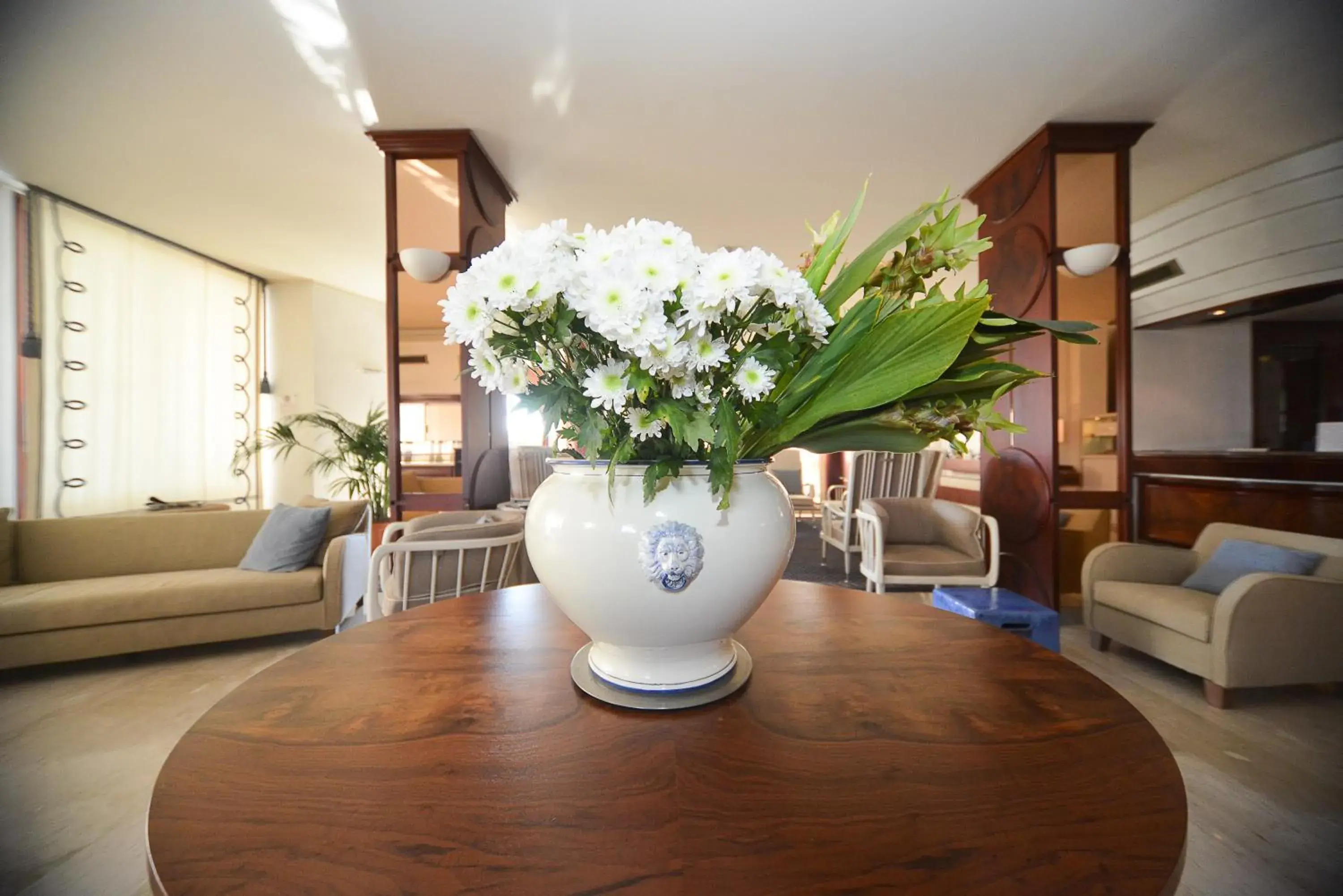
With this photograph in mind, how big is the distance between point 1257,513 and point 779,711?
4887mm

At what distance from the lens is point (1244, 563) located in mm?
2354

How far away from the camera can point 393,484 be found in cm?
311

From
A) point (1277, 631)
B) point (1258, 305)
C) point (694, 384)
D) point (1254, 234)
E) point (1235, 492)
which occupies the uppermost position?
point (1254, 234)

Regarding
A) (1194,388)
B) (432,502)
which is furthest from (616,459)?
(1194,388)

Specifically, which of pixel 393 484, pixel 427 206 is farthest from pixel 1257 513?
pixel 427 206

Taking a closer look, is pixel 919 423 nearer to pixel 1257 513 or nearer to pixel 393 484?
pixel 393 484

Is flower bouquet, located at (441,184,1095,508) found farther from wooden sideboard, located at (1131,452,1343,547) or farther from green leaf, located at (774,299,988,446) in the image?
wooden sideboard, located at (1131,452,1343,547)

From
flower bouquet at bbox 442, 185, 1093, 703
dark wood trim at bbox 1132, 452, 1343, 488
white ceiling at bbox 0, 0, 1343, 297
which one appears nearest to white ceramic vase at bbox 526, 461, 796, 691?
flower bouquet at bbox 442, 185, 1093, 703

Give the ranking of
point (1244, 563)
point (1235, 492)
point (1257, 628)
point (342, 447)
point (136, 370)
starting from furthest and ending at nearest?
point (342, 447)
point (136, 370)
point (1235, 492)
point (1244, 563)
point (1257, 628)

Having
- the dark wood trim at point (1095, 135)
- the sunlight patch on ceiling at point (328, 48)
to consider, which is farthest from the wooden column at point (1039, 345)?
the sunlight patch on ceiling at point (328, 48)

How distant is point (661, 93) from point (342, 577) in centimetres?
309

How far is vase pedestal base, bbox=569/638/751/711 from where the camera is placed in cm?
62

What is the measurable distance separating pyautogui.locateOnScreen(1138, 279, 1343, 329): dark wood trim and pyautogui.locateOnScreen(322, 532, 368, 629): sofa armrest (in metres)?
6.35

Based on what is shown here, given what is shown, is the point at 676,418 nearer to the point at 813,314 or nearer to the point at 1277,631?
the point at 813,314
